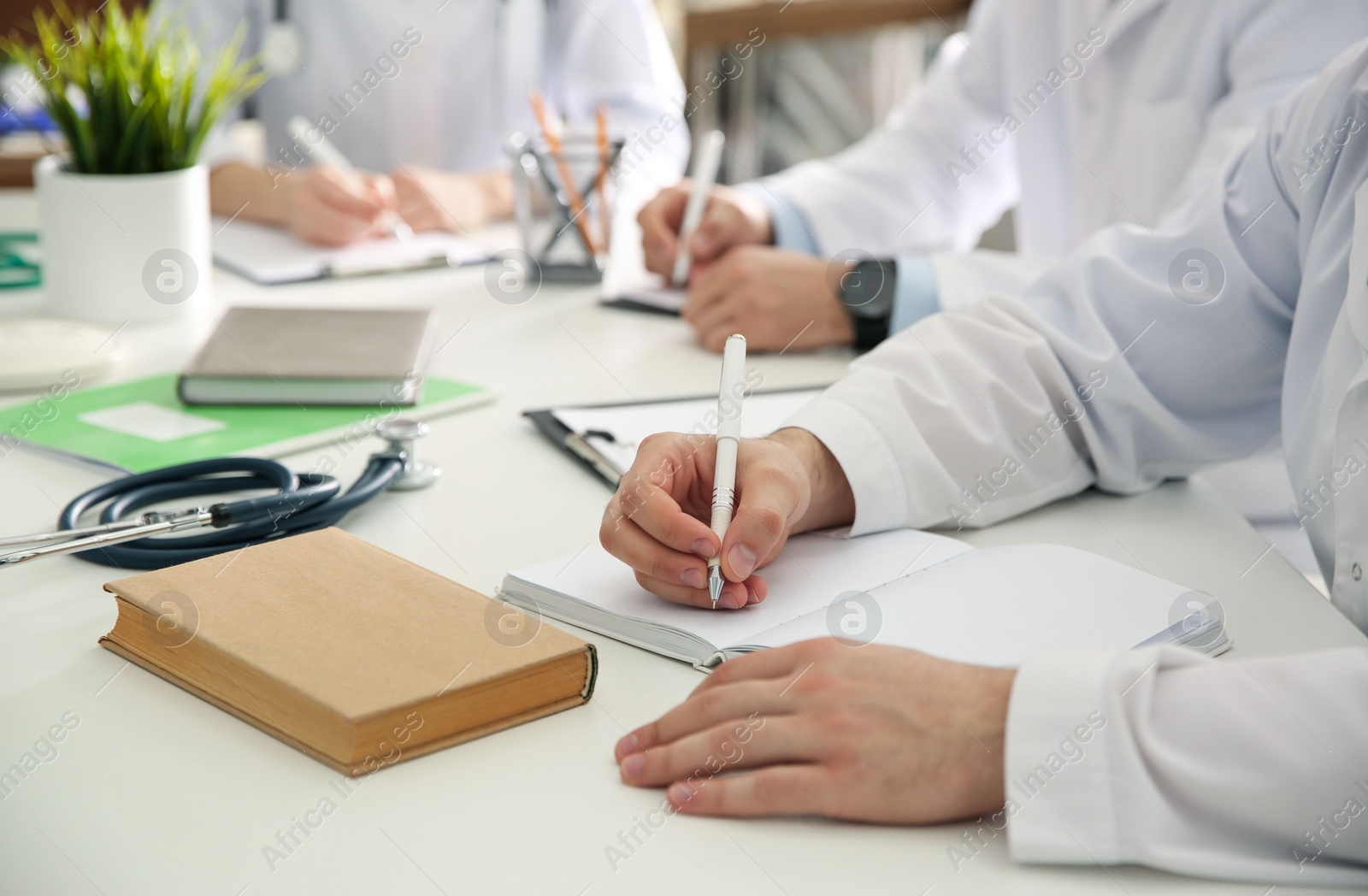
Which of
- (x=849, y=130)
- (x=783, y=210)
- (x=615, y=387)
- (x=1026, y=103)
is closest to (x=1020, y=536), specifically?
(x=615, y=387)

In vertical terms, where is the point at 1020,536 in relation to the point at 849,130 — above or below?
above

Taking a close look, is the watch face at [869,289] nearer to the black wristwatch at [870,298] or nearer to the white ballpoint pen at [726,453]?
the black wristwatch at [870,298]

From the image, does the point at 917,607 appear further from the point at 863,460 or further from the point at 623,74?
the point at 623,74

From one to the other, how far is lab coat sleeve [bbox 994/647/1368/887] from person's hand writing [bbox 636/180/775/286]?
1106 mm

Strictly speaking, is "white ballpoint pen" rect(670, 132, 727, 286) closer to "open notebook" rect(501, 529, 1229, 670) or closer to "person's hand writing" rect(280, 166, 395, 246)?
"person's hand writing" rect(280, 166, 395, 246)

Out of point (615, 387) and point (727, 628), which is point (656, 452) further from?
point (615, 387)

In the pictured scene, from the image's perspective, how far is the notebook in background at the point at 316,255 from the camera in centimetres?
162

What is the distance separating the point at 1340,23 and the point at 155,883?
1430 millimetres

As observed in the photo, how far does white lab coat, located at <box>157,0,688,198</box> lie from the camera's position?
7.45 ft

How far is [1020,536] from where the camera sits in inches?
36.5

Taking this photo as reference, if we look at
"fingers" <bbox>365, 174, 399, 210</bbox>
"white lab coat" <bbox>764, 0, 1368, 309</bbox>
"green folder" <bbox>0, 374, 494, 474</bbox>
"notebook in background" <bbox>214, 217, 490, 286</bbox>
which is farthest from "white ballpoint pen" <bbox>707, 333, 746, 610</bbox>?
"fingers" <bbox>365, 174, 399, 210</bbox>

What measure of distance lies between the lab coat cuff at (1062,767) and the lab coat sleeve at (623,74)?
5.68ft

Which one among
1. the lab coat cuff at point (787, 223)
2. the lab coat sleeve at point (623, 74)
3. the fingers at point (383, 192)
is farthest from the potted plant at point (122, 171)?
the lab coat sleeve at point (623, 74)

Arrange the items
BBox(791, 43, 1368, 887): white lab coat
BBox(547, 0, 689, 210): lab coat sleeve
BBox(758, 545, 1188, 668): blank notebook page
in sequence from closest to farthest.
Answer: BBox(758, 545, 1188, 668): blank notebook page → BBox(791, 43, 1368, 887): white lab coat → BBox(547, 0, 689, 210): lab coat sleeve
